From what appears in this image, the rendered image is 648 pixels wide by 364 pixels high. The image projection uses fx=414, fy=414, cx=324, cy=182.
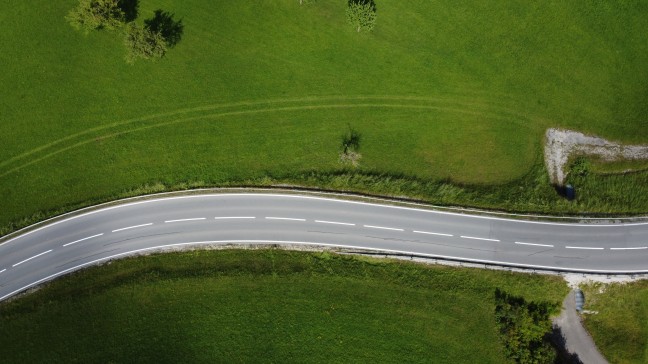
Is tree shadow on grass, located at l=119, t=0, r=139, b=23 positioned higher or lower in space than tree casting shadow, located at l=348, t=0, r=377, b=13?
higher

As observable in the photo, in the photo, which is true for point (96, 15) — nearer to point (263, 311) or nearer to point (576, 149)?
point (263, 311)

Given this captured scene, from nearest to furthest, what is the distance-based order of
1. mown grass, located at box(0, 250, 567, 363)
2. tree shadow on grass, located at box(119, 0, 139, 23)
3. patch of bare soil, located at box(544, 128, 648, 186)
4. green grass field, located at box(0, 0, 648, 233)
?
mown grass, located at box(0, 250, 567, 363), green grass field, located at box(0, 0, 648, 233), tree shadow on grass, located at box(119, 0, 139, 23), patch of bare soil, located at box(544, 128, 648, 186)

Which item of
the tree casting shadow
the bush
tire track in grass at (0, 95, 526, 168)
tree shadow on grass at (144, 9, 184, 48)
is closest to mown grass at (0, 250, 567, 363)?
the bush

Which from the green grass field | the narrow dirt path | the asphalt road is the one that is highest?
the green grass field

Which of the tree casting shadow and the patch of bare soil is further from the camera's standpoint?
the patch of bare soil

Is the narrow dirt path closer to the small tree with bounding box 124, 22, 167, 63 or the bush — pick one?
the bush

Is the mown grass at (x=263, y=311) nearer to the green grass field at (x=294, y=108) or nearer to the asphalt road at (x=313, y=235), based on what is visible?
the asphalt road at (x=313, y=235)

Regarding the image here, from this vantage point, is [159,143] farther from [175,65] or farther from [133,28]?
[133,28]

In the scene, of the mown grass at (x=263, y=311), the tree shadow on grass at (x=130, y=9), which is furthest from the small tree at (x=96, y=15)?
the mown grass at (x=263, y=311)
